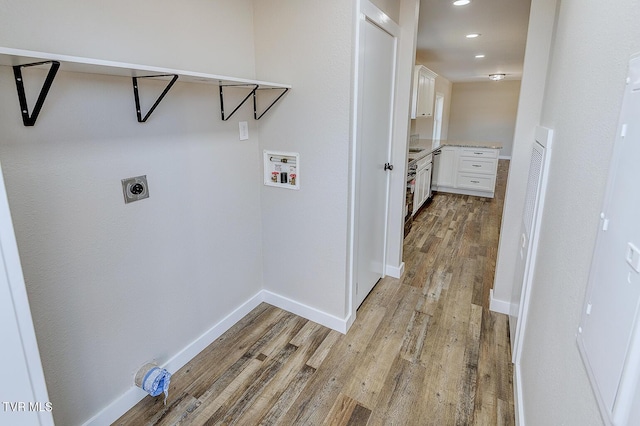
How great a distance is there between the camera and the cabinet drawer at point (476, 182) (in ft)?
18.8

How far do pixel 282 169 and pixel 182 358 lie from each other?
53.2 inches

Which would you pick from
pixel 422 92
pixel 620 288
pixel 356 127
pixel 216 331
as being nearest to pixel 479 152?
pixel 422 92

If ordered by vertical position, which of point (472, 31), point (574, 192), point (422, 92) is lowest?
point (574, 192)

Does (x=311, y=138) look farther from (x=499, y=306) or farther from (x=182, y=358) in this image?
(x=499, y=306)

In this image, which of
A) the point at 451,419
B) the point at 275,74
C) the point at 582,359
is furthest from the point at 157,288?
the point at 582,359

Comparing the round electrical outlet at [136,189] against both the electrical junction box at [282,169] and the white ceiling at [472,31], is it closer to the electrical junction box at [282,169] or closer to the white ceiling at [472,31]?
the electrical junction box at [282,169]

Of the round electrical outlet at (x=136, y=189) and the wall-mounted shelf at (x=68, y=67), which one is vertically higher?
the wall-mounted shelf at (x=68, y=67)

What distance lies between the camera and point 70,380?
145 centimetres

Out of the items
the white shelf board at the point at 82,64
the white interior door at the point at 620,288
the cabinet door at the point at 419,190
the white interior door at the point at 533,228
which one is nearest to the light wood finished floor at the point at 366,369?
the white interior door at the point at 533,228

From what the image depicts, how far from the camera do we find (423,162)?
4805 mm

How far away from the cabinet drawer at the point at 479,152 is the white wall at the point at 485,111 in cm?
519

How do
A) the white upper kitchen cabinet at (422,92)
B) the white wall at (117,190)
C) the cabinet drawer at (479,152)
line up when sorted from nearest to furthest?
the white wall at (117,190)
the white upper kitchen cabinet at (422,92)
the cabinet drawer at (479,152)

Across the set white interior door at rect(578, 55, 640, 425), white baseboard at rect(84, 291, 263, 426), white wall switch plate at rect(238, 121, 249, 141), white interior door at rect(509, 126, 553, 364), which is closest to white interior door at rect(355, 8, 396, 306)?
white wall switch plate at rect(238, 121, 249, 141)

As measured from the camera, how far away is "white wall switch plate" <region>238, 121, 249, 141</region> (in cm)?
217
